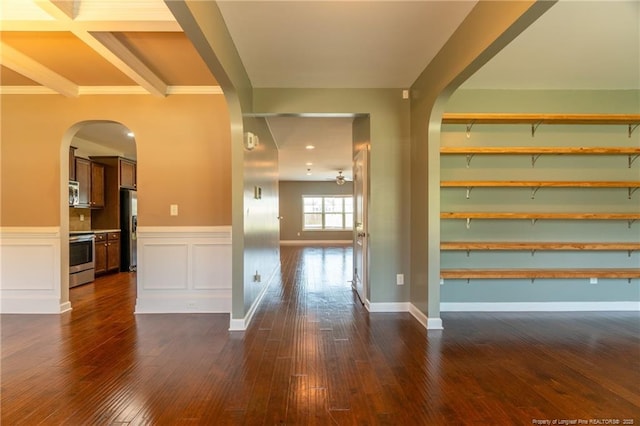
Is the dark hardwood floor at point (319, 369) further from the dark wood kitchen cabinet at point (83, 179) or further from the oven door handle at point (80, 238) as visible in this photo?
the dark wood kitchen cabinet at point (83, 179)

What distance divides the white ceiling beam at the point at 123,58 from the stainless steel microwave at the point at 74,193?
2781 millimetres

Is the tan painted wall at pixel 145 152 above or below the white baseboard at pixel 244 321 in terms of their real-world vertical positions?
above

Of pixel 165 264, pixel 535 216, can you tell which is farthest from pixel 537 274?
pixel 165 264

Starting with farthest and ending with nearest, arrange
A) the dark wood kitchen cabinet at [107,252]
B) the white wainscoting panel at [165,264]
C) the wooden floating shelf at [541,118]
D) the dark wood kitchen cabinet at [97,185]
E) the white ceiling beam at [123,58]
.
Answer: the dark wood kitchen cabinet at [97,185]
the dark wood kitchen cabinet at [107,252]
the white wainscoting panel at [165,264]
the wooden floating shelf at [541,118]
the white ceiling beam at [123,58]

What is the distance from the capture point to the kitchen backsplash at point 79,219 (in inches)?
207

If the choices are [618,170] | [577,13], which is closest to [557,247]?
[618,170]

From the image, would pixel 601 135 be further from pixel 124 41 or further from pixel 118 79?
pixel 118 79

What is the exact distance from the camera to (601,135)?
133 inches

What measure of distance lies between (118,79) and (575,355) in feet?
16.4

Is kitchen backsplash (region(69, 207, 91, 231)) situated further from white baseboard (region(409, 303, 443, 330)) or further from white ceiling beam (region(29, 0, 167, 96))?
white baseboard (region(409, 303, 443, 330))

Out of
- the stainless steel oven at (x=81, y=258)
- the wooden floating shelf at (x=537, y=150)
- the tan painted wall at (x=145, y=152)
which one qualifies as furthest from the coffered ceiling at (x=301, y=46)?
the stainless steel oven at (x=81, y=258)

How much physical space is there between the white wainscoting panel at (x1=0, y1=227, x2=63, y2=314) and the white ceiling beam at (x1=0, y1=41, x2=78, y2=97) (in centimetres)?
156

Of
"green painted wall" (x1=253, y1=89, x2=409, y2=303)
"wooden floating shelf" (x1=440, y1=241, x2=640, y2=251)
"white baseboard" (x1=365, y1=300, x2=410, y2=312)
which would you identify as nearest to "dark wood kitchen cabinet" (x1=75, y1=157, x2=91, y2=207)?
"green painted wall" (x1=253, y1=89, x2=409, y2=303)

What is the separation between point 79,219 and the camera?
5.41m
